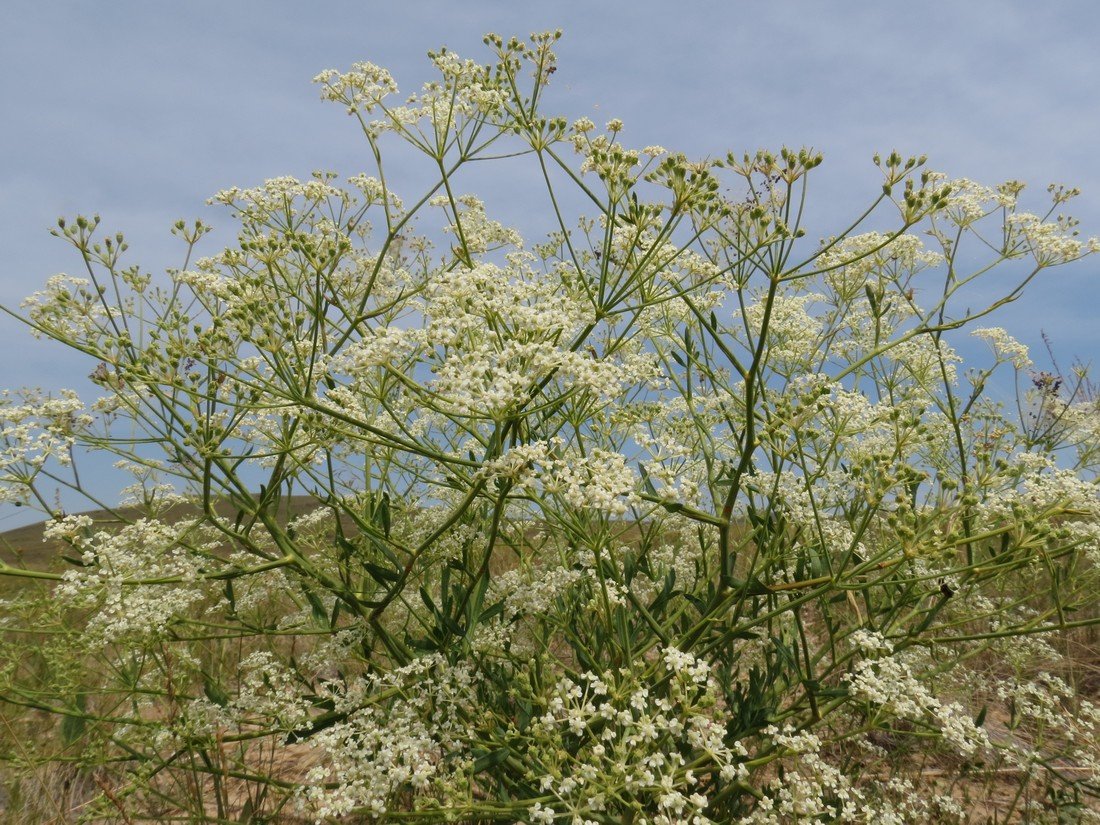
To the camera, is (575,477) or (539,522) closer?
(575,477)

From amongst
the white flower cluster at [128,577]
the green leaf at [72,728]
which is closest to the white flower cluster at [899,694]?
the white flower cluster at [128,577]

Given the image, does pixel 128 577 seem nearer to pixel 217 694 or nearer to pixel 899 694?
pixel 217 694

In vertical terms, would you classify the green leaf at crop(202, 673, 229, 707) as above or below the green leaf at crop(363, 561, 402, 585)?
below

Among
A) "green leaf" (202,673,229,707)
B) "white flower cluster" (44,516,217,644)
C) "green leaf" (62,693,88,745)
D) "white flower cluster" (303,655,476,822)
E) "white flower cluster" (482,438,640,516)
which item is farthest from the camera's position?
"green leaf" (62,693,88,745)

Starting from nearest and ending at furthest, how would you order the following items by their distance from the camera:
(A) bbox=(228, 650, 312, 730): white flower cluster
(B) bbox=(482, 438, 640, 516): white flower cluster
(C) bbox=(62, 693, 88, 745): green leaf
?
(B) bbox=(482, 438, 640, 516): white flower cluster < (A) bbox=(228, 650, 312, 730): white flower cluster < (C) bbox=(62, 693, 88, 745): green leaf

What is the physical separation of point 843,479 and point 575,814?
213cm

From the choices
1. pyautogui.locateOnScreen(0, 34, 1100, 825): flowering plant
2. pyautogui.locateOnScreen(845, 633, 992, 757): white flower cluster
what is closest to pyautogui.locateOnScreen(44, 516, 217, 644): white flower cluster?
pyautogui.locateOnScreen(0, 34, 1100, 825): flowering plant

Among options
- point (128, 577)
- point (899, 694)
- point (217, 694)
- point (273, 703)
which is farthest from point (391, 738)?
point (899, 694)

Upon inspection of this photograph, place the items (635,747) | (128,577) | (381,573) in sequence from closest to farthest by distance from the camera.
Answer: (635,747) < (381,573) < (128,577)

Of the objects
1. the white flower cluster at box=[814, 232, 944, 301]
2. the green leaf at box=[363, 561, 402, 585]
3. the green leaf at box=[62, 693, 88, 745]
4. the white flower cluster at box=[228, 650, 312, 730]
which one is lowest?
the green leaf at box=[62, 693, 88, 745]

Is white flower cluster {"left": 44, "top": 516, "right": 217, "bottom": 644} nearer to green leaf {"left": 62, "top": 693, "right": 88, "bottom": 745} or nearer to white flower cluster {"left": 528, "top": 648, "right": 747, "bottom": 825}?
green leaf {"left": 62, "top": 693, "right": 88, "bottom": 745}

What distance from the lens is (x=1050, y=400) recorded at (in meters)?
6.31

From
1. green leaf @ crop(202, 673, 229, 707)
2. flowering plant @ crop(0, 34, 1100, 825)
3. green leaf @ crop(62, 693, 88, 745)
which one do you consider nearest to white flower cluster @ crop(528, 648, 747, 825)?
flowering plant @ crop(0, 34, 1100, 825)

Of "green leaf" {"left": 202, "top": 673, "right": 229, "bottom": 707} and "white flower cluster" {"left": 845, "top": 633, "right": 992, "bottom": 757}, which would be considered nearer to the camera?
"white flower cluster" {"left": 845, "top": 633, "right": 992, "bottom": 757}
